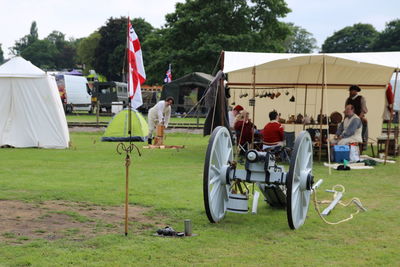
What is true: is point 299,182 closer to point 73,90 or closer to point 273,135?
point 273,135

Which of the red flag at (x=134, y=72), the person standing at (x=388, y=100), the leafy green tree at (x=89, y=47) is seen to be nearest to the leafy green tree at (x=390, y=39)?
the leafy green tree at (x=89, y=47)

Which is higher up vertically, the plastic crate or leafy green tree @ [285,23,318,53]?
leafy green tree @ [285,23,318,53]

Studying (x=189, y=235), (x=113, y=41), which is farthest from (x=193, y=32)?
(x=189, y=235)

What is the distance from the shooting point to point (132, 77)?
371 inches

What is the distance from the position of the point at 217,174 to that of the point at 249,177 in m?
0.44

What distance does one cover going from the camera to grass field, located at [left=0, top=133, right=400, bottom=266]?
5941 millimetres

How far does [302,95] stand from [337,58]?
6.49 m

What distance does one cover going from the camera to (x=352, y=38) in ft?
316

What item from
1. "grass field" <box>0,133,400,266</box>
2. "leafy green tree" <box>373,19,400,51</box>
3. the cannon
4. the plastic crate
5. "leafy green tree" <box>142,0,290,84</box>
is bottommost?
"grass field" <box>0,133,400,266</box>

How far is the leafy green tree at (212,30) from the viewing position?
152 ft

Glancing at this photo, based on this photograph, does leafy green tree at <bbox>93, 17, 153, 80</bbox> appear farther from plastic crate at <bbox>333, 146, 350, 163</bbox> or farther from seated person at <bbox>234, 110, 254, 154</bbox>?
plastic crate at <bbox>333, 146, 350, 163</bbox>

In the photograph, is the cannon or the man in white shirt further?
the man in white shirt

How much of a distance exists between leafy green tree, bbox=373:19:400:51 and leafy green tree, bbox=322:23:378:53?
13.8 metres

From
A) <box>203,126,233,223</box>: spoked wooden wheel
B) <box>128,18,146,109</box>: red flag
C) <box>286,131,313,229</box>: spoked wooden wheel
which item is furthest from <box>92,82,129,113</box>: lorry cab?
<box>286,131,313,229</box>: spoked wooden wheel
